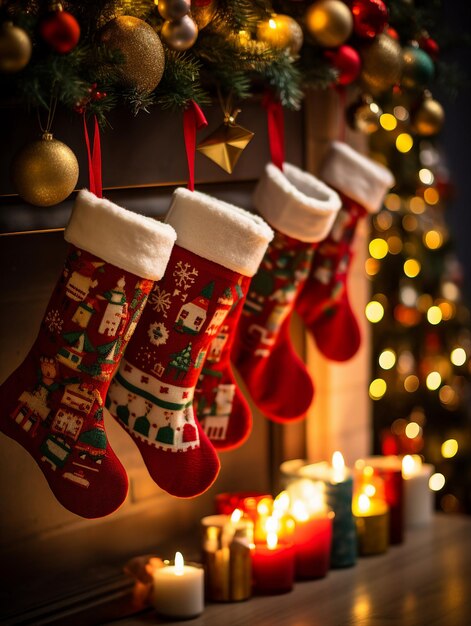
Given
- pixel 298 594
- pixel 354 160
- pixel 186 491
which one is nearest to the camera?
pixel 186 491

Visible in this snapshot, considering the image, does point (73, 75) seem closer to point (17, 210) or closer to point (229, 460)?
point (17, 210)

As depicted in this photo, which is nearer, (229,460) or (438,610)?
(438,610)

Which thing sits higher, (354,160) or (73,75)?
(73,75)

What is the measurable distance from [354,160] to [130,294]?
2.63 ft

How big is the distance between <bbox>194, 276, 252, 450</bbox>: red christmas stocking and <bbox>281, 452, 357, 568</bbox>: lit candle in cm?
28

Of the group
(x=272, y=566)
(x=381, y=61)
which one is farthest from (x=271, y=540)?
(x=381, y=61)

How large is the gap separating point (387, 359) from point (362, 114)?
1.09 m

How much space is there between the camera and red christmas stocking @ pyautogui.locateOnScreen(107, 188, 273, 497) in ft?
5.46

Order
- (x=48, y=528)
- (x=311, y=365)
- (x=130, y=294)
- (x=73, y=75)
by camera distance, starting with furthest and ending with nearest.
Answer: (x=311, y=365), (x=48, y=528), (x=130, y=294), (x=73, y=75)

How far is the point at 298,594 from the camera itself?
196 cm

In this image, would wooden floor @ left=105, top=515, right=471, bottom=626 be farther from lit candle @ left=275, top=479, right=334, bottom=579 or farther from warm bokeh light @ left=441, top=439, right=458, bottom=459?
warm bokeh light @ left=441, top=439, right=458, bottom=459

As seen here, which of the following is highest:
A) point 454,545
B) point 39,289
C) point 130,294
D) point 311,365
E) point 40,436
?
point 130,294

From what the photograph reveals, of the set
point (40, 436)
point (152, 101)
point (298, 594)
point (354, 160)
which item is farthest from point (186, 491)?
point (354, 160)

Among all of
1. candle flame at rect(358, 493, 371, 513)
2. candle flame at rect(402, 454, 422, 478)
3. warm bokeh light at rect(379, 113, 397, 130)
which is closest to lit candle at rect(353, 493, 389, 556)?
candle flame at rect(358, 493, 371, 513)
